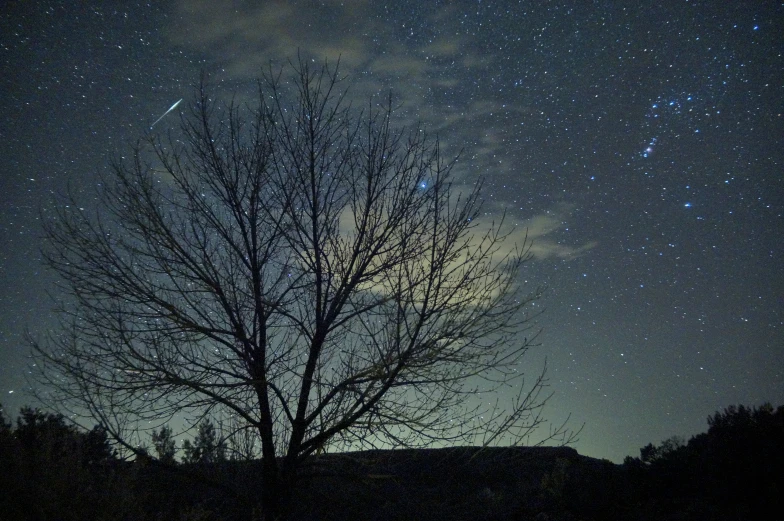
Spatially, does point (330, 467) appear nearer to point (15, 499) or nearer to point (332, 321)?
point (332, 321)

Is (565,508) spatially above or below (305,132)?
below

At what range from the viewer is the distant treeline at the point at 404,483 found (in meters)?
4.21

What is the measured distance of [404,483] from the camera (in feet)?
33.3

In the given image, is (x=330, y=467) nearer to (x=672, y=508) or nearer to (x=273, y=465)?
(x=273, y=465)

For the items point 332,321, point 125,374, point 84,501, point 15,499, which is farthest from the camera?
point 332,321

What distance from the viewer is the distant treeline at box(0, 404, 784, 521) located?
13.8ft

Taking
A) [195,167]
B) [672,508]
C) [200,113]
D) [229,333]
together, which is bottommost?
[672,508]

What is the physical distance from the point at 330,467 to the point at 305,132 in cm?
474

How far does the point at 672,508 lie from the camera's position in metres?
6.16

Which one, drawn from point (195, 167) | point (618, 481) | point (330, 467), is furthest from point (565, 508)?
point (195, 167)

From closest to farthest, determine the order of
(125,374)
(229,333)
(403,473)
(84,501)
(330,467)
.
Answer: (84,501)
(125,374)
(229,333)
(330,467)
(403,473)

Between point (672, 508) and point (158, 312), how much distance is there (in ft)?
22.2

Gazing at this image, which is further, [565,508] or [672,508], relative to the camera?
[565,508]

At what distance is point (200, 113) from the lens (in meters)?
6.80
